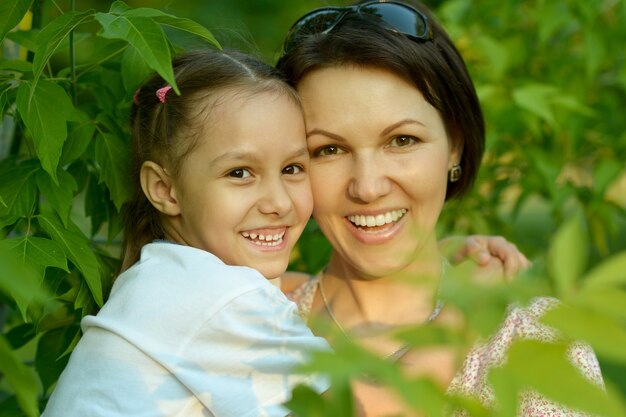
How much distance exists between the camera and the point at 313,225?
2797 millimetres

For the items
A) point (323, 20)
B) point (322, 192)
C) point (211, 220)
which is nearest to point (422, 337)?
point (211, 220)

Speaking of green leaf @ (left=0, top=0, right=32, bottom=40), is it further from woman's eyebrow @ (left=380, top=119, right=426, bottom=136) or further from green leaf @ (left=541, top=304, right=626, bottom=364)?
green leaf @ (left=541, top=304, right=626, bottom=364)

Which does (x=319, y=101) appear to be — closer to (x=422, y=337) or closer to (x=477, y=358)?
(x=477, y=358)

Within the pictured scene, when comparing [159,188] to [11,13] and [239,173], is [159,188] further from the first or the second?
[11,13]

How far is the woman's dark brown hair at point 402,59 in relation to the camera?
223cm

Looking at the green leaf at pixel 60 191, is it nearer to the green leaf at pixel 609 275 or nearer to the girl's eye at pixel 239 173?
the girl's eye at pixel 239 173

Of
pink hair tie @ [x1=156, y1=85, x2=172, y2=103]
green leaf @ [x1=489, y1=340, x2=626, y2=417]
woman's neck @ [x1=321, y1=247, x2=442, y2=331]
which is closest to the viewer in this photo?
green leaf @ [x1=489, y1=340, x2=626, y2=417]

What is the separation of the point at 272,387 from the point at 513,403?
37.4 inches

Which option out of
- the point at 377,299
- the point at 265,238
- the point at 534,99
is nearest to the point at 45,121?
the point at 265,238

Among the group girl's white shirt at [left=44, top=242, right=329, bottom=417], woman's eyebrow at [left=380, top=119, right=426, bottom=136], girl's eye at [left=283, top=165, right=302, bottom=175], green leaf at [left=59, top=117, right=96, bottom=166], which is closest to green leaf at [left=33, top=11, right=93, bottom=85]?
green leaf at [left=59, top=117, right=96, bottom=166]

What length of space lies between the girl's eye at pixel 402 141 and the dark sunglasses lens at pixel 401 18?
26 centimetres

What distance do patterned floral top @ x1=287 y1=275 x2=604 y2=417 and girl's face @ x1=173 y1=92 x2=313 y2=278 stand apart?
51 centimetres

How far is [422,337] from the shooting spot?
83cm

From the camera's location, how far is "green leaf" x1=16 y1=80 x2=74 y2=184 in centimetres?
170
